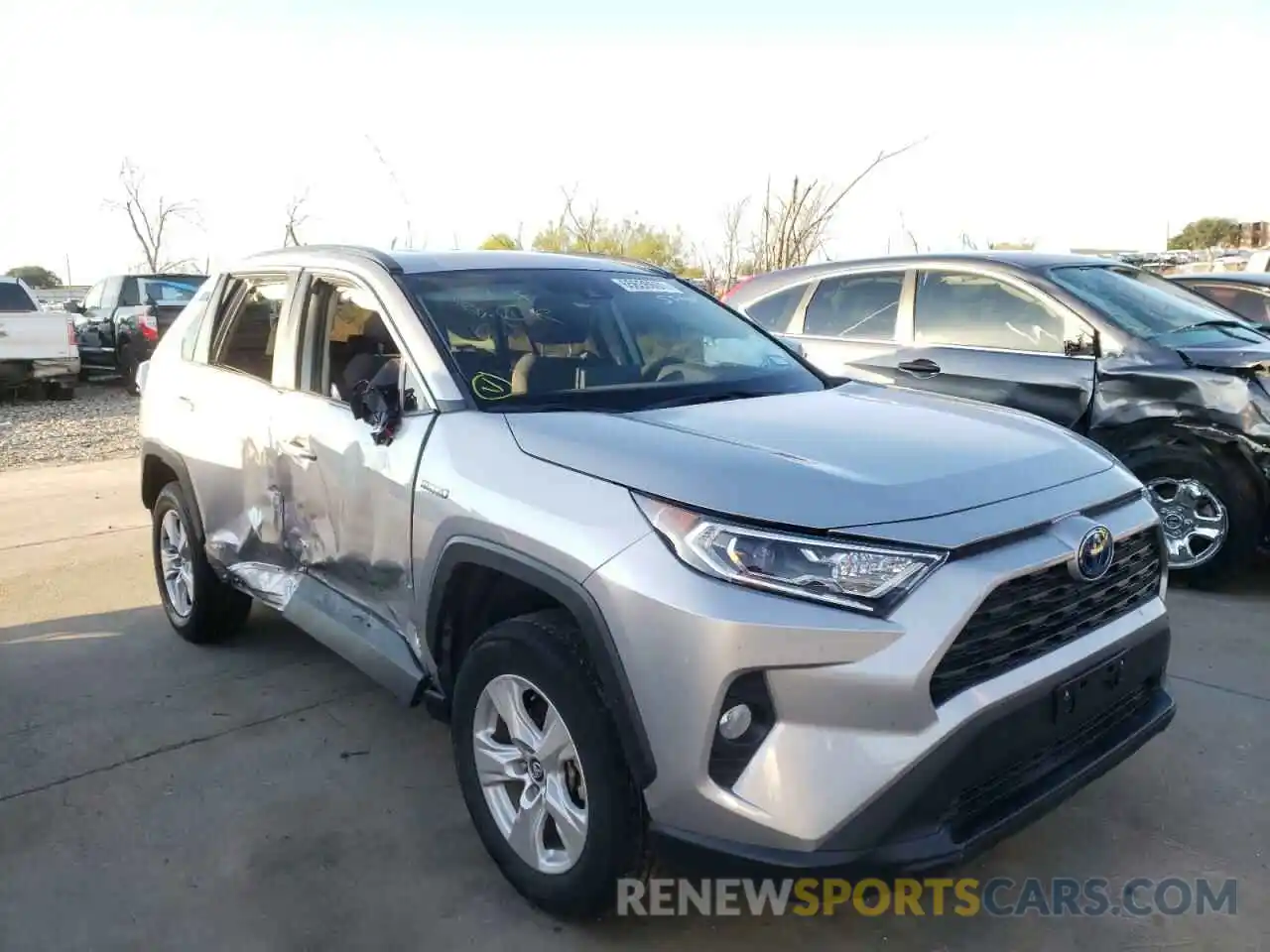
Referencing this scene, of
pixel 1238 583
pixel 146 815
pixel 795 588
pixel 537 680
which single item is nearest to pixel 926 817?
pixel 795 588

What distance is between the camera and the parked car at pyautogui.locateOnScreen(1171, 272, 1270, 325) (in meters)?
8.57

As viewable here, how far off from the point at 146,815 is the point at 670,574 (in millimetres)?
2123

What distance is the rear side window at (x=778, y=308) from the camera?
6.80m

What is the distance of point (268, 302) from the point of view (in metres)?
4.28

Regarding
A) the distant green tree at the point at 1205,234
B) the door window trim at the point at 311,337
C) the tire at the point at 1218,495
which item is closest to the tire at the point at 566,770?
the door window trim at the point at 311,337

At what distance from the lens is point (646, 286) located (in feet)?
13.4

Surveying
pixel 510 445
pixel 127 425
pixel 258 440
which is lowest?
pixel 127 425

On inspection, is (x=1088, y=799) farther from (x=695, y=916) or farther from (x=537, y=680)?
(x=537, y=680)

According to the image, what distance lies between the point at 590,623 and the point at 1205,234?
48.2 metres

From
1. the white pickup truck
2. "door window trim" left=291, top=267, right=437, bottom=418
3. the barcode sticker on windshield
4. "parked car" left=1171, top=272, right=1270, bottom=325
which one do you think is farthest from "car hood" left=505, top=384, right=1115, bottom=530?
the white pickup truck

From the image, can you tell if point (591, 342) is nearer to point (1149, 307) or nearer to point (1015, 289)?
point (1015, 289)

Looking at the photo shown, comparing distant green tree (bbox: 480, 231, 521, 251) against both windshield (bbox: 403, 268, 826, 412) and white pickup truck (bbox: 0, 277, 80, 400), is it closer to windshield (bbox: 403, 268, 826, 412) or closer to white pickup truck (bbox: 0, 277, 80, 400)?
white pickup truck (bbox: 0, 277, 80, 400)

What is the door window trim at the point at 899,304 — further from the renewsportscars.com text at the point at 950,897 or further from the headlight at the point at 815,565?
the headlight at the point at 815,565

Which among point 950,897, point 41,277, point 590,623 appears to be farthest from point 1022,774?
point 41,277
